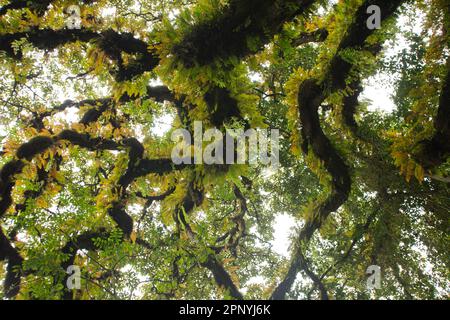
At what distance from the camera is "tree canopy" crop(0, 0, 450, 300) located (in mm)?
5016

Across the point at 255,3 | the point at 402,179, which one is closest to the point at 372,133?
the point at 402,179

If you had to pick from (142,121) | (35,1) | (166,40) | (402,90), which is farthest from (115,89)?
(402,90)

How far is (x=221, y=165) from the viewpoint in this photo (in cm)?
591

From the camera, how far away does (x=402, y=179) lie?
7.30 m

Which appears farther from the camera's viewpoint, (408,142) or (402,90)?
(402,90)

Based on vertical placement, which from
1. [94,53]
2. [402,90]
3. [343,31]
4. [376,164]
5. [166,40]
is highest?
[402,90]

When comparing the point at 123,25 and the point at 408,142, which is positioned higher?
the point at 123,25

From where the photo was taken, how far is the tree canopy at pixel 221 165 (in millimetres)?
5016

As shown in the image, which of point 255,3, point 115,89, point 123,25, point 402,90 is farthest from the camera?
point 402,90

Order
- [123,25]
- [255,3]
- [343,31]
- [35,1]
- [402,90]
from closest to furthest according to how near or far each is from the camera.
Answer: [255,3] < [343,31] < [35,1] < [123,25] < [402,90]

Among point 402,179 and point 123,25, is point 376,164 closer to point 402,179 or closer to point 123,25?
point 402,179

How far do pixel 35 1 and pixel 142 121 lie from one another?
449 centimetres

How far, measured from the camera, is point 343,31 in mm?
5434

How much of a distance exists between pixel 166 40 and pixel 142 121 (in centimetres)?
609
